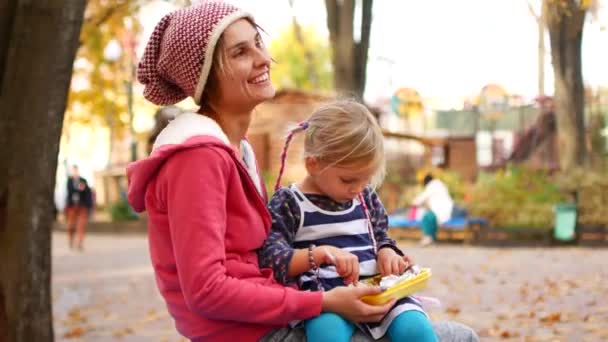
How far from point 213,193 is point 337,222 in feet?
1.52

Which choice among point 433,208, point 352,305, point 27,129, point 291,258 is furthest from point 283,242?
point 433,208

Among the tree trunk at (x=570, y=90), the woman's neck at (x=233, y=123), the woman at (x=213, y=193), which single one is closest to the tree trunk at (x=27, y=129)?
the woman at (x=213, y=193)

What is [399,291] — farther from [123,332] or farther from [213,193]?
[123,332]

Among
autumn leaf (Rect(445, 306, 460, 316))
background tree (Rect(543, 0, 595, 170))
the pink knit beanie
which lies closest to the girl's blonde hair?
the pink knit beanie

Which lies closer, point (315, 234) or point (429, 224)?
point (315, 234)

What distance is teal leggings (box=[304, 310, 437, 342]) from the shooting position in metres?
2.30

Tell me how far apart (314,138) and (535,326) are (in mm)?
6744

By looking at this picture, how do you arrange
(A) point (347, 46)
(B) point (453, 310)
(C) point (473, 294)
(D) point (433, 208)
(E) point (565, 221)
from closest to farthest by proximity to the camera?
(B) point (453, 310), (C) point (473, 294), (A) point (347, 46), (E) point (565, 221), (D) point (433, 208)

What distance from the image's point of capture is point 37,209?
5.69 meters

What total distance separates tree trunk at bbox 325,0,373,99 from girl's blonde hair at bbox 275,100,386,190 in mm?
9407

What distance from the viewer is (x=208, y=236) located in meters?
2.22

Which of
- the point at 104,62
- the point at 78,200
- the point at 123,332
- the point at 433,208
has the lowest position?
the point at 123,332

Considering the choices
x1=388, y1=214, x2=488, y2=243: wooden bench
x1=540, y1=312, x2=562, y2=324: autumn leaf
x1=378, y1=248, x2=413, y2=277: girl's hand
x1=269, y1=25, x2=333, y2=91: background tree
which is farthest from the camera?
x1=269, y1=25, x2=333, y2=91: background tree

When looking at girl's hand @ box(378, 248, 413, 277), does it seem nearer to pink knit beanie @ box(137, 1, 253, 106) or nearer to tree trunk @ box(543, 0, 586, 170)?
pink knit beanie @ box(137, 1, 253, 106)
